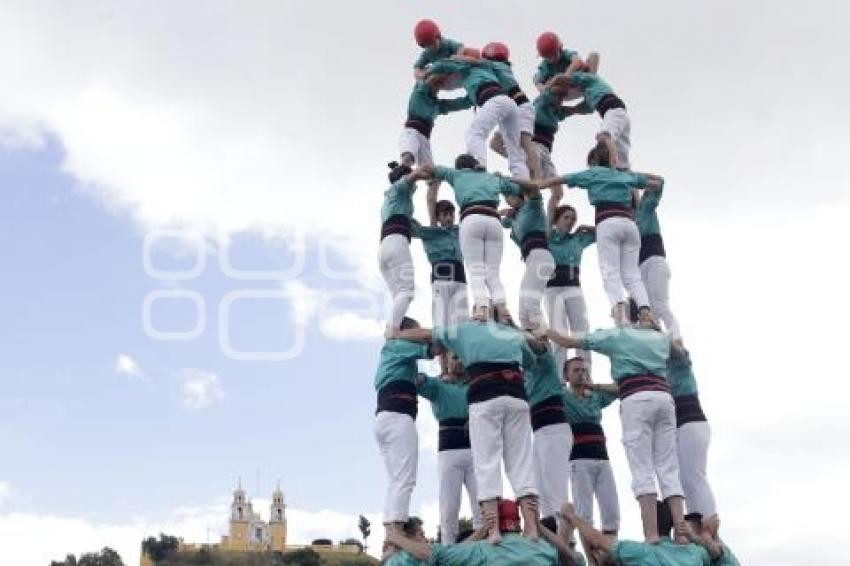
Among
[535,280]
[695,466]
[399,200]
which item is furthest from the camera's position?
[535,280]

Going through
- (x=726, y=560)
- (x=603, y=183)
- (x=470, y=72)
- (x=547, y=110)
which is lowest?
(x=726, y=560)

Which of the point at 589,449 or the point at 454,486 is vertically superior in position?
the point at 589,449

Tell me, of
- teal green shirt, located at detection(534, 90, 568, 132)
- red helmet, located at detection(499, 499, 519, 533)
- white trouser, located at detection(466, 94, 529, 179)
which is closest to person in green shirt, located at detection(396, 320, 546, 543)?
red helmet, located at detection(499, 499, 519, 533)

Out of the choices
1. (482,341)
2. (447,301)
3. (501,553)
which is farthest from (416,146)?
(501,553)

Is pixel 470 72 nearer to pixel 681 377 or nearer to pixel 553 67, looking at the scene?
pixel 553 67

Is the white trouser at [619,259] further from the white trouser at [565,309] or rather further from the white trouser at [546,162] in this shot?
the white trouser at [546,162]

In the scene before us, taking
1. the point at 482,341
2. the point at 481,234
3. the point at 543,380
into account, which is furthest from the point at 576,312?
the point at 482,341

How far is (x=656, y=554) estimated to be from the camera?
473 inches

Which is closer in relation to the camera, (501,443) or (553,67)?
(501,443)

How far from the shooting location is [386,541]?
12.2 metres

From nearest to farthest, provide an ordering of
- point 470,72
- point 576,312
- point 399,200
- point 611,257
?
point 611,257 → point 399,200 → point 576,312 → point 470,72

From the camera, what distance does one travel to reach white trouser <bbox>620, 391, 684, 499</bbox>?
12.5 m

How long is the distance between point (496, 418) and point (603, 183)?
449 cm

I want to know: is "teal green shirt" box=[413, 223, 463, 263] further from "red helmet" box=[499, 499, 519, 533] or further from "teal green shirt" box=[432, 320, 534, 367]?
"red helmet" box=[499, 499, 519, 533]
